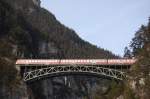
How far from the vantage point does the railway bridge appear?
10456cm

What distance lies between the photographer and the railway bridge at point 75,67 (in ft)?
343

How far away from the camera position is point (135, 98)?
92.9 metres

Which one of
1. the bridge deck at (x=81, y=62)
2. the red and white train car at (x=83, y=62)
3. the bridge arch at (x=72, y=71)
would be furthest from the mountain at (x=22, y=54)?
the red and white train car at (x=83, y=62)

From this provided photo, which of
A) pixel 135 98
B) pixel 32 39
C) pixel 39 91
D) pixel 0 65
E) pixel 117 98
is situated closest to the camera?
pixel 135 98

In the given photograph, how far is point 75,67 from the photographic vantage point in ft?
347

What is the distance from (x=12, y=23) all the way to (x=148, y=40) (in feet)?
165

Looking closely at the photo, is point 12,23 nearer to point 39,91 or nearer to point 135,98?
point 39,91

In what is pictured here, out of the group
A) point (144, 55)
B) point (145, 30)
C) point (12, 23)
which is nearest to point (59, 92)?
point (12, 23)

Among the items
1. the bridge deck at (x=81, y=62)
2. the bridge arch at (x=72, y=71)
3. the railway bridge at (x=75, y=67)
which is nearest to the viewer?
the bridge arch at (x=72, y=71)

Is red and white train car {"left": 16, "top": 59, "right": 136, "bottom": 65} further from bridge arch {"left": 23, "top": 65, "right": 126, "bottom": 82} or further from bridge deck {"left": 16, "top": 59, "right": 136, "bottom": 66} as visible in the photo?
bridge arch {"left": 23, "top": 65, "right": 126, "bottom": 82}

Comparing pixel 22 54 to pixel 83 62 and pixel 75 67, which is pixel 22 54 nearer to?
pixel 83 62

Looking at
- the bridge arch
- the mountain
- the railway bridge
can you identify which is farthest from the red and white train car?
the mountain

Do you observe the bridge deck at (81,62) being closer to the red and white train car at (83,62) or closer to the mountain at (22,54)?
the red and white train car at (83,62)

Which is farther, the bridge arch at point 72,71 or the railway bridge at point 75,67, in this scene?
the railway bridge at point 75,67
